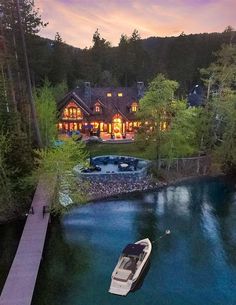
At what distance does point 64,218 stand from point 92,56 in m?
64.7

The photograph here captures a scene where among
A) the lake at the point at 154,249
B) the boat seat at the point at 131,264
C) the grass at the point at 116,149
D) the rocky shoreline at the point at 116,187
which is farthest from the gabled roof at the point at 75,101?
the boat seat at the point at 131,264

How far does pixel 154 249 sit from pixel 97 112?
35.8 m

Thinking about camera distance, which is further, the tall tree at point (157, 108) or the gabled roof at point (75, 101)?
the gabled roof at point (75, 101)

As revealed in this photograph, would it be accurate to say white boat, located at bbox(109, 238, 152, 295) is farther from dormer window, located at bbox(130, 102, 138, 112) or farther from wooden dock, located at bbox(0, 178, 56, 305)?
dormer window, located at bbox(130, 102, 138, 112)

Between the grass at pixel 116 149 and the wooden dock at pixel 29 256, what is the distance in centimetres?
1643

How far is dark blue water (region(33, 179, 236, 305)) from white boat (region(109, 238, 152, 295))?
64cm

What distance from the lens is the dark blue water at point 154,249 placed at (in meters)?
23.3

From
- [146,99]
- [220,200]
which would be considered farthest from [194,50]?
[220,200]

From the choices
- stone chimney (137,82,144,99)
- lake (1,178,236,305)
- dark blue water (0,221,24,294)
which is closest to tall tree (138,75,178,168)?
lake (1,178,236,305)

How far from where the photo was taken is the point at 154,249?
29109 millimetres

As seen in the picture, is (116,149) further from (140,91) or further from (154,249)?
(154,249)

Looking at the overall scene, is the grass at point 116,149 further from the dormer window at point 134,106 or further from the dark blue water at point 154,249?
the dormer window at point 134,106

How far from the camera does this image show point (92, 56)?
295 ft

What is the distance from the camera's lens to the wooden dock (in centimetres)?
2101
